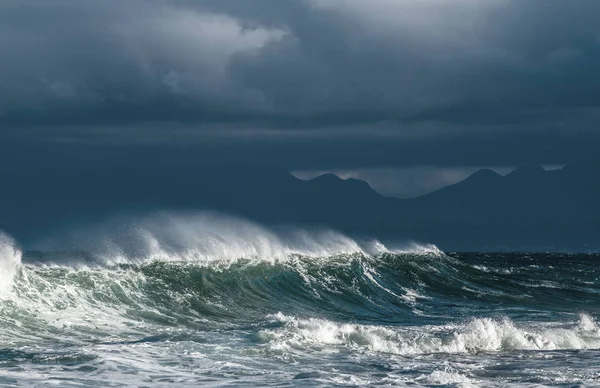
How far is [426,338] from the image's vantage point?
75.5 ft

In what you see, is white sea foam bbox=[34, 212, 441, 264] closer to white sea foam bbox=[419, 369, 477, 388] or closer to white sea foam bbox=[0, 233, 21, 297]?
white sea foam bbox=[0, 233, 21, 297]

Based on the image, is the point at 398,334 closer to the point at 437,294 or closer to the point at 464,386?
the point at 464,386

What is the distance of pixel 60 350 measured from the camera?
66.4 ft

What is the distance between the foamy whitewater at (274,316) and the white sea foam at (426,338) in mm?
52

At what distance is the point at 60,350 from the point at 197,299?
1029 centimetres

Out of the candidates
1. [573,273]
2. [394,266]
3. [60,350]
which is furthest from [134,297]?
[573,273]

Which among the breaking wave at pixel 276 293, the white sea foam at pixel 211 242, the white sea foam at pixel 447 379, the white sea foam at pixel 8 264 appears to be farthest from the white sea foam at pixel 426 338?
the white sea foam at pixel 211 242

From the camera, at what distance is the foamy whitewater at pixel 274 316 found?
1877 cm

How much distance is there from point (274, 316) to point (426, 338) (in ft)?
18.5

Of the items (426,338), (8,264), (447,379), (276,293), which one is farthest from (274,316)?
(447,379)

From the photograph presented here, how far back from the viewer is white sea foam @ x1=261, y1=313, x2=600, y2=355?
22141 millimetres

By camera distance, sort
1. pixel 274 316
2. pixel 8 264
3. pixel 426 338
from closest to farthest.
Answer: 1. pixel 426 338
2. pixel 274 316
3. pixel 8 264

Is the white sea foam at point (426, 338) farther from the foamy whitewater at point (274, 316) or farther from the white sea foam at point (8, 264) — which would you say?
the white sea foam at point (8, 264)

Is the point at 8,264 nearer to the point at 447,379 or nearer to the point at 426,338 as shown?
the point at 426,338
